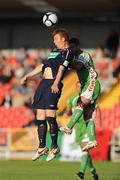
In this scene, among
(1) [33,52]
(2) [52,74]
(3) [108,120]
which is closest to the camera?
(2) [52,74]

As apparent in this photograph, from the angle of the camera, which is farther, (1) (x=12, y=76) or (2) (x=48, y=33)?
(2) (x=48, y=33)

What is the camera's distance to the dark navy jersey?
48.2ft

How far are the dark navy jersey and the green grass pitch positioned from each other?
282 cm

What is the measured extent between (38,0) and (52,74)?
47.4ft

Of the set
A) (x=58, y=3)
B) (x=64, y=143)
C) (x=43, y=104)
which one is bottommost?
(x=64, y=143)

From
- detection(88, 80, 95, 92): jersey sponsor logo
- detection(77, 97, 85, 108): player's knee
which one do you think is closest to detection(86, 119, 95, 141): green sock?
detection(77, 97, 85, 108): player's knee

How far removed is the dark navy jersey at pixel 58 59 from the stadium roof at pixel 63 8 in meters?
14.6

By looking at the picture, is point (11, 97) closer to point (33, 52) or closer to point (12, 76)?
point (12, 76)

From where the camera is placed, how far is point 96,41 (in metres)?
33.4

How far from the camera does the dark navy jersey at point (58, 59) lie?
48.2 feet

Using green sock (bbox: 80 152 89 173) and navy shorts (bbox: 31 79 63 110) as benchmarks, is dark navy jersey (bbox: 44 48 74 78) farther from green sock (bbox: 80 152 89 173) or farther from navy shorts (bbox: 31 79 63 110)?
green sock (bbox: 80 152 89 173)

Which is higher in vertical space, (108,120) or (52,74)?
(52,74)

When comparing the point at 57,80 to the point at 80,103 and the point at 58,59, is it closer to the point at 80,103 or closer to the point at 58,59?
the point at 58,59

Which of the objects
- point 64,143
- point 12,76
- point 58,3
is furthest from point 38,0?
point 64,143
